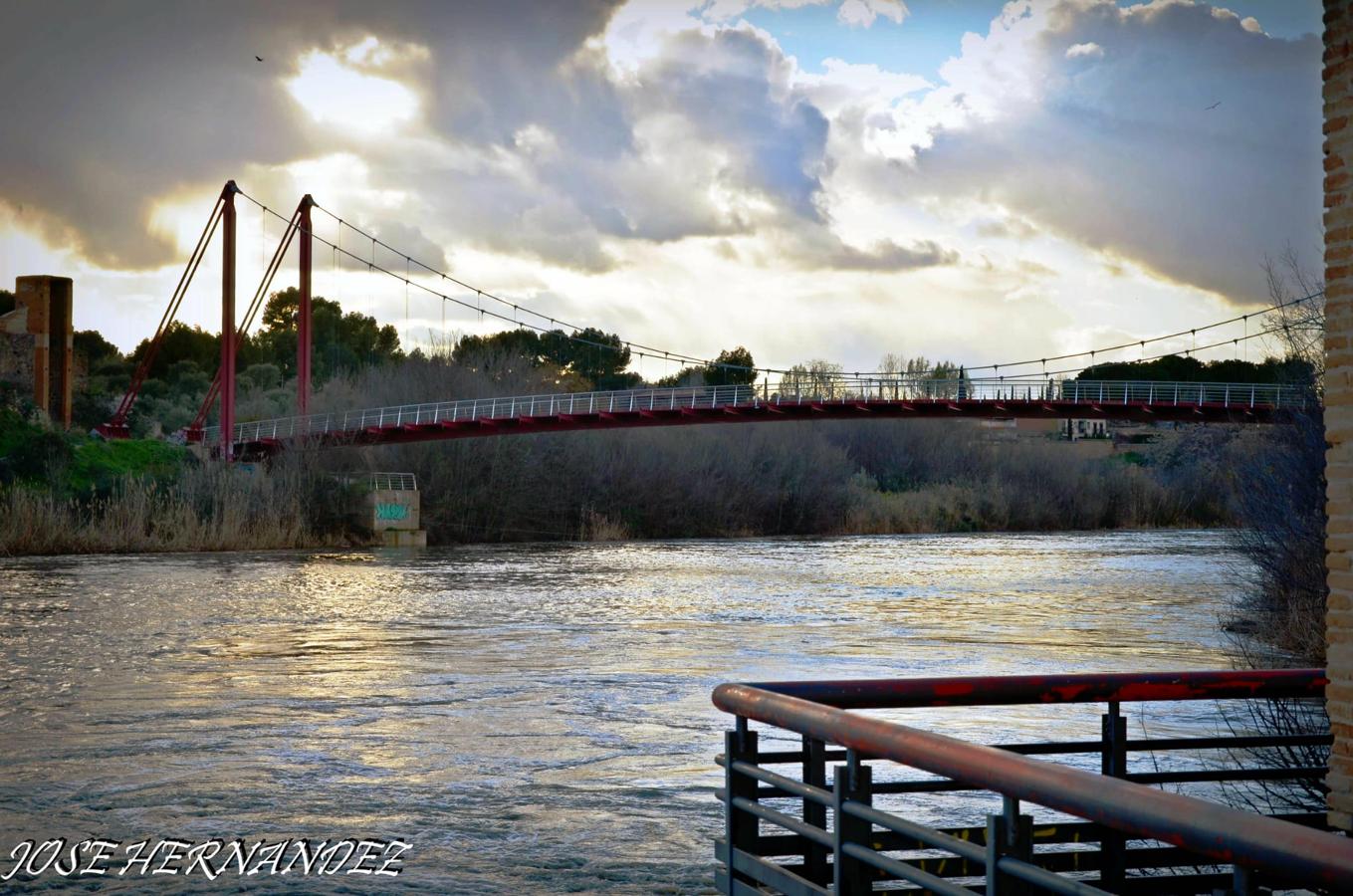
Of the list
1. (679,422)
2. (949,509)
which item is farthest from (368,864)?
(949,509)

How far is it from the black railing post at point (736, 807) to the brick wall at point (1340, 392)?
1.57 meters

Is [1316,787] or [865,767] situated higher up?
[865,767]

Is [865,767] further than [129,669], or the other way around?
[129,669]

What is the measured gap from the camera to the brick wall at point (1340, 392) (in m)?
4.42

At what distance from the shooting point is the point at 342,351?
6562 cm

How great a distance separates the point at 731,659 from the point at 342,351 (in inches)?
2062

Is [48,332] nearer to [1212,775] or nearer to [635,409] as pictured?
[635,409]

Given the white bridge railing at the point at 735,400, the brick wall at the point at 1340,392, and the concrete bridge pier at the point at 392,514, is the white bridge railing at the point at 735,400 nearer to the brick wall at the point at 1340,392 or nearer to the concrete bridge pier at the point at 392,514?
the concrete bridge pier at the point at 392,514

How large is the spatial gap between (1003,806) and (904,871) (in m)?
0.57

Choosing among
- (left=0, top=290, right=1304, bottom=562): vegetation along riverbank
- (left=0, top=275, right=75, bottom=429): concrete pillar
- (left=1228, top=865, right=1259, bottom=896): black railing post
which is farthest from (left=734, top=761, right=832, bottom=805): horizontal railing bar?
(left=0, top=275, right=75, bottom=429): concrete pillar

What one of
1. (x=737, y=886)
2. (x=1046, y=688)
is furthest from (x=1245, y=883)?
(x=1046, y=688)

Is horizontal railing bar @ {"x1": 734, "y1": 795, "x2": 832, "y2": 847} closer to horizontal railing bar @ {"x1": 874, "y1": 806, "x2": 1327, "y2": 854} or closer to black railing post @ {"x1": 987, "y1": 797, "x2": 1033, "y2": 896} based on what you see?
horizontal railing bar @ {"x1": 874, "y1": 806, "x2": 1327, "y2": 854}

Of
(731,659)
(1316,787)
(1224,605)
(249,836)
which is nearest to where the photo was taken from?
(1316,787)

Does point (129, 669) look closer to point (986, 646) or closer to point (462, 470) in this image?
point (986, 646)
